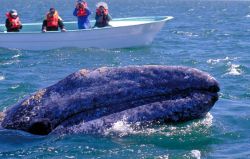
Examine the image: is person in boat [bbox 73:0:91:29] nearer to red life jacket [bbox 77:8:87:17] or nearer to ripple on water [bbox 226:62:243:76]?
red life jacket [bbox 77:8:87:17]

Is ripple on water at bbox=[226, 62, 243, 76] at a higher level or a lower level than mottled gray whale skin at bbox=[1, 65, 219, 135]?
lower

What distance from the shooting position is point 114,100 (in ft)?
27.7

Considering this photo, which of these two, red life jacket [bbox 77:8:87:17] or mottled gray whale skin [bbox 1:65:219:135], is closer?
mottled gray whale skin [bbox 1:65:219:135]

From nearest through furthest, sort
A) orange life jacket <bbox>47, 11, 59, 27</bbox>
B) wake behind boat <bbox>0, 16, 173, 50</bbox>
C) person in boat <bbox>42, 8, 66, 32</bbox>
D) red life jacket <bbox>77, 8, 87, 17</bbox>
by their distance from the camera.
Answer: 1. wake behind boat <bbox>0, 16, 173, 50</bbox>
2. person in boat <bbox>42, 8, 66, 32</bbox>
3. orange life jacket <bbox>47, 11, 59, 27</bbox>
4. red life jacket <bbox>77, 8, 87, 17</bbox>

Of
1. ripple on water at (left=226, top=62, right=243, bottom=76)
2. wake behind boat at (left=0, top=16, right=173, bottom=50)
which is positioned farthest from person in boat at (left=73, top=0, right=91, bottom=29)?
ripple on water at (left=226, top=62, right=243, bottom=76)

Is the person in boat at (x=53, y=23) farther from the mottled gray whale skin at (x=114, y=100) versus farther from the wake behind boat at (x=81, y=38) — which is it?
the mottled gray whale skin at (x=114, y=100)

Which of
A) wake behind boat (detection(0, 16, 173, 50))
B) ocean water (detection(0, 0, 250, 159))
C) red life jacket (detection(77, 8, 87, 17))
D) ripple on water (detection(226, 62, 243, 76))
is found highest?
red life jacket (detection(77, 8, 87, 17))

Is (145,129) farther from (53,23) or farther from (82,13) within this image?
(82,13)

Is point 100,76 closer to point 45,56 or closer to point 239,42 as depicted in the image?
point 45,56

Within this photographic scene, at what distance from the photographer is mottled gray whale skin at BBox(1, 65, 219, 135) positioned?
841cm

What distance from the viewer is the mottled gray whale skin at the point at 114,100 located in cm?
841

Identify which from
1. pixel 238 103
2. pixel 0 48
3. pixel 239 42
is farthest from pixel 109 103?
pixel 239 42

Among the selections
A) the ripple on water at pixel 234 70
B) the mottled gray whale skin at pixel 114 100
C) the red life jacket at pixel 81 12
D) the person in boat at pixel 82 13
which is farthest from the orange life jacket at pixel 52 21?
the mottled gray whale skin at pixel 114 100

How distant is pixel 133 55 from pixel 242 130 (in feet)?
47.5
